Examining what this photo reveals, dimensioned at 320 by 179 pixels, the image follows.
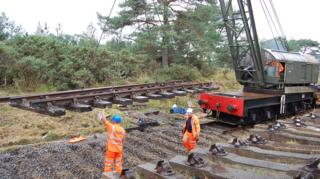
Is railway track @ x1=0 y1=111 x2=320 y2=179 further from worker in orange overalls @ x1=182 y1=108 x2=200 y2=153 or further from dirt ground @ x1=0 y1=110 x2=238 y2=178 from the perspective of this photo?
worker in orange overalls @ x1=182 y1=108 x2=200 y2=153

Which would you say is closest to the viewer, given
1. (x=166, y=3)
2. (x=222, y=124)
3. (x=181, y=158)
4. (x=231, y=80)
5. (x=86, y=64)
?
(x=181, y=158)

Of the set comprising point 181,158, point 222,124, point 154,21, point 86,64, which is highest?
point 154,21

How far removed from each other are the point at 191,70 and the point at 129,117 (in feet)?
30.1

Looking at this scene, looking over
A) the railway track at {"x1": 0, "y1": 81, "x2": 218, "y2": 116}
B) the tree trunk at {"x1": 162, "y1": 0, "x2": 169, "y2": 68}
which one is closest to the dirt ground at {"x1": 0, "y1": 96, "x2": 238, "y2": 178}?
the railway track at {"x1": 0, "y1": 81, "x2": 218, "y2": 116}

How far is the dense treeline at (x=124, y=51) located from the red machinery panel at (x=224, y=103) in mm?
5128

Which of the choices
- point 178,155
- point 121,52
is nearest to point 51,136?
point 178,155

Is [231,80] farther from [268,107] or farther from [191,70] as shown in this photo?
[268,107]

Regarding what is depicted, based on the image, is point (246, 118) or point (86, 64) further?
point (86, 64)

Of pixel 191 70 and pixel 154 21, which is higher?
pixel 154 21

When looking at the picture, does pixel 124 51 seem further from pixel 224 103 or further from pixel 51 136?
pixel 51 136

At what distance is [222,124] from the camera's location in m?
11.1

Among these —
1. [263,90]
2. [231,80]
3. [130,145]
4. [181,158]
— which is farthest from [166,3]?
[181,158]

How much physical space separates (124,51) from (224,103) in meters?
8.31

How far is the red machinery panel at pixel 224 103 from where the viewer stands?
1011cm
